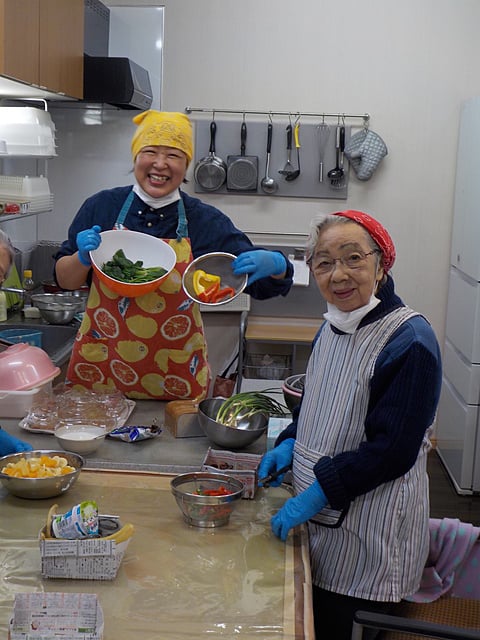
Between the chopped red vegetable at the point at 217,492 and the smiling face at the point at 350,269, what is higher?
the smiling face at the point at 350,269

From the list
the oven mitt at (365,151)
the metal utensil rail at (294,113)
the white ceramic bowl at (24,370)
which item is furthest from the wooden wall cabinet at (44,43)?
the oven mitt at (365,151)

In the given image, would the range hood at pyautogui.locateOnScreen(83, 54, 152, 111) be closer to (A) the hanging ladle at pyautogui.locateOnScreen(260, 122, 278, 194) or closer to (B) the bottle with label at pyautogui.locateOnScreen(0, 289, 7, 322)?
(A) the hanging ladle at pyautogui.locateOnScreen(260, 122, 278, 194)

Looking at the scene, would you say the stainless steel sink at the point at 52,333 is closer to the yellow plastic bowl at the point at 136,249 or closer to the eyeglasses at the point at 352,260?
the yellow plastic bowl at the point at 136,249

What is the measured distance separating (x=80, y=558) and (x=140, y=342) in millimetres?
1239

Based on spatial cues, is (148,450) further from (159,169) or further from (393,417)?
(159,169)

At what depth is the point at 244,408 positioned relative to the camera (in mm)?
2273

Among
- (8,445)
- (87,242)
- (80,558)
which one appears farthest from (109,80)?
(80,558)

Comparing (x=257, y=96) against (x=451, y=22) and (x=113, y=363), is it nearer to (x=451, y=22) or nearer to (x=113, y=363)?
(x=451, y=22)

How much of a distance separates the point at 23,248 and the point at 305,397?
321 cm

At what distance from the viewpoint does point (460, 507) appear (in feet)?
14.2

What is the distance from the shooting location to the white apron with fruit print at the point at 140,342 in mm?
2719

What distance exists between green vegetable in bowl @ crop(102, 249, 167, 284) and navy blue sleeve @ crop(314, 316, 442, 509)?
1059 mm

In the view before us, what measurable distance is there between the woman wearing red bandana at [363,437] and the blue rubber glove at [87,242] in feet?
2.91

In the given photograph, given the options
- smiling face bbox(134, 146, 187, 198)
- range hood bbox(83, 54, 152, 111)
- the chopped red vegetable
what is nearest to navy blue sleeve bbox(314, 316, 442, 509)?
the chopped red vegetable
